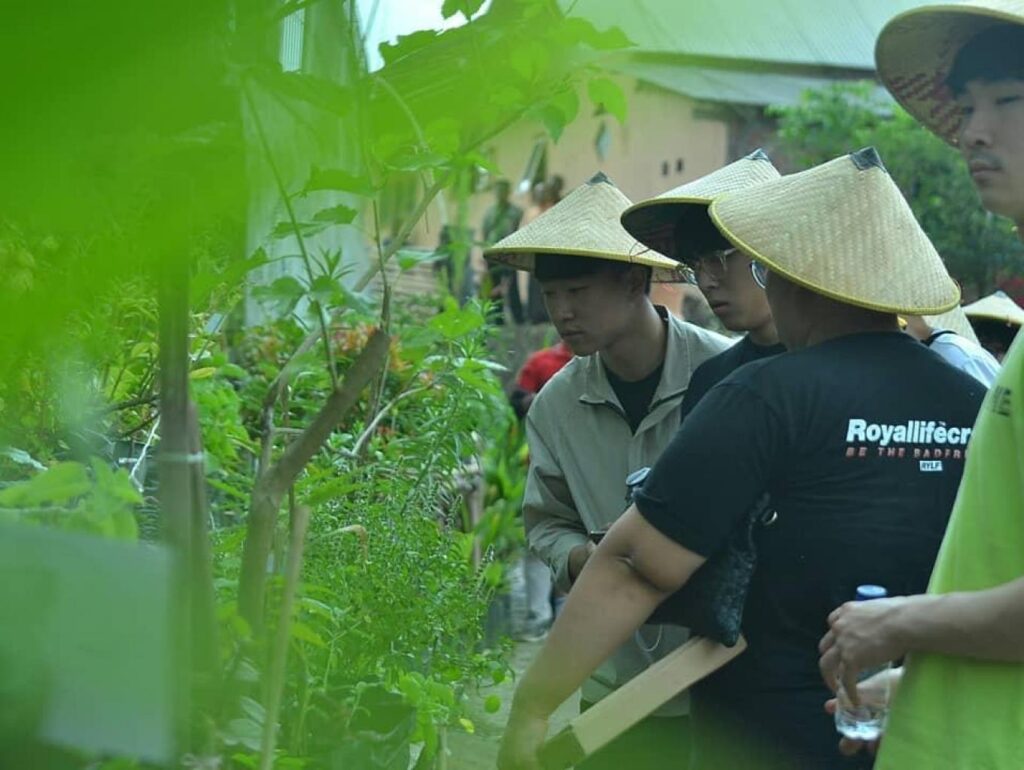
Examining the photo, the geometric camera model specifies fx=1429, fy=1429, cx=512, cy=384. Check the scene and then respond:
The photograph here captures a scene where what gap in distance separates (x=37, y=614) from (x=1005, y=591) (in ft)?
3.78

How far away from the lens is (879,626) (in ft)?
5.79

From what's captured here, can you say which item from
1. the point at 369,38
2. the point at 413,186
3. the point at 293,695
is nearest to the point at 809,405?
the point at 413,186

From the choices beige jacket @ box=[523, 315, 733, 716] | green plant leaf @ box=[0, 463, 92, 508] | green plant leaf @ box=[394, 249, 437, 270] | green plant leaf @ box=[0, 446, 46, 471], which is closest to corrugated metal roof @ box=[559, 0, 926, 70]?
green plant leaf @ box=[0, 463, 92, 508]

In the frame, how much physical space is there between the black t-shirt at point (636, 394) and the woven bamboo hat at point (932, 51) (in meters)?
1.32

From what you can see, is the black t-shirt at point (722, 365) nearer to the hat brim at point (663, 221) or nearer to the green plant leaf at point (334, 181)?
the hat brim at point (663, 221)

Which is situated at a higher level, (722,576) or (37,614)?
(37,614)

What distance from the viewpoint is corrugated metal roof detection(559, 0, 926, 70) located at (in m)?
0.50

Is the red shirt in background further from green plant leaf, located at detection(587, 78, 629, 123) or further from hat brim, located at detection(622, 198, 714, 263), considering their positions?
green plant leaf, located at detection(587, 78, 629, 123)

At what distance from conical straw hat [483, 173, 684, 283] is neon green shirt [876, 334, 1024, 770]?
177 cm

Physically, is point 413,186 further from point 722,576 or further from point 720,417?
point 722,576

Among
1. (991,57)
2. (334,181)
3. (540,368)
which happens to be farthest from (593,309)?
(540,368)

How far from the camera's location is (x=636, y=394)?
351 cm

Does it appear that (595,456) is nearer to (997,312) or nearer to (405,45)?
(405,45)

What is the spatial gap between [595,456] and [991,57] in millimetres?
1737
